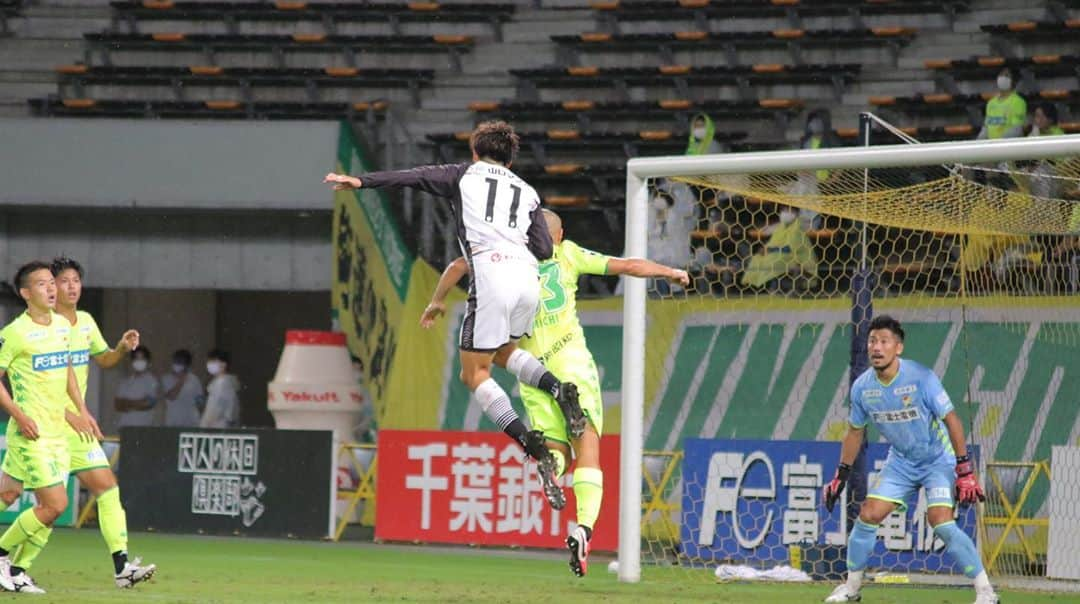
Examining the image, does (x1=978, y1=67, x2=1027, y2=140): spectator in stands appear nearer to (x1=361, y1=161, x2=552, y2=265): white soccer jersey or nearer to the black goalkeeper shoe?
(x1=361, y1=161, x2=552, y2=265): white soccer jersey

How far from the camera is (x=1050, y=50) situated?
808 inches

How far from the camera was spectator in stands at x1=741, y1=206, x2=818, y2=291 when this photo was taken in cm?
1555

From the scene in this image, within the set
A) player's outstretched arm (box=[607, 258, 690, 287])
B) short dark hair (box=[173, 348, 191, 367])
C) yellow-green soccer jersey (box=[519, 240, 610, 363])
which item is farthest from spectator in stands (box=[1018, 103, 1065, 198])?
short dark hair (box=[173, 348, 191, 367])

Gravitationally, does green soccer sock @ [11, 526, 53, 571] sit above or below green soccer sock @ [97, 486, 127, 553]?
below

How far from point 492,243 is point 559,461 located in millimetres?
1277

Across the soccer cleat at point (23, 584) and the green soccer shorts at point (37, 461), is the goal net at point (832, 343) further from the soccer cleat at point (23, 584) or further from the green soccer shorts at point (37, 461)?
the soccer cleat at point (23, 584)

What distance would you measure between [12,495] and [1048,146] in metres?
6.81

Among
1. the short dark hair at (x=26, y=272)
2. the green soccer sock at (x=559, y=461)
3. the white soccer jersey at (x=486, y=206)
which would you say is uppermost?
the white soccer jersey at (x=486, y=206)

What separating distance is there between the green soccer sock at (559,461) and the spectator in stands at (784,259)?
257 inches

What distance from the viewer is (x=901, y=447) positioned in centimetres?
1040

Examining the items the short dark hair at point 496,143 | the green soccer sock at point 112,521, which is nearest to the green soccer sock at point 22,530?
the green soccer sock at point 112,521

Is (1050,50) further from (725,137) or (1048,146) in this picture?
(1048,146)

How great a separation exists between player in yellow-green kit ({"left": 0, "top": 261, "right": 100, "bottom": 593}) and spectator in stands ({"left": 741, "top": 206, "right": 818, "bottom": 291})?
285 inches

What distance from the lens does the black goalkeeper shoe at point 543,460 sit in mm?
8438
